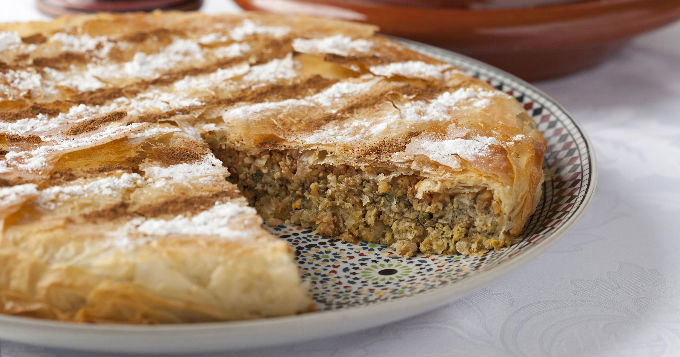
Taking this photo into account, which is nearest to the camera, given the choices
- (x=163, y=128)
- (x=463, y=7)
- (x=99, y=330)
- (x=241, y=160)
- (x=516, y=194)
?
(x=99, y=330)

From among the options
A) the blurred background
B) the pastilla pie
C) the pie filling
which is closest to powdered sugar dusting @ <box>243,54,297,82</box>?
the pastilla pie

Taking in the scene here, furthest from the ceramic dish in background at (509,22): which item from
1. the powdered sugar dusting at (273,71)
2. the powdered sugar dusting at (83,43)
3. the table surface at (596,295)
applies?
the powdered sugar dusting at (83,43)

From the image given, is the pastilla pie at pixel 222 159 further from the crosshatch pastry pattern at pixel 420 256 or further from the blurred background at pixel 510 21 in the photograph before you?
the blurred background at pixel 510 21

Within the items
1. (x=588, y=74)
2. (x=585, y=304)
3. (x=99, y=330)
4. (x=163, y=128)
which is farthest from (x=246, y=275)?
(x=588, y=74)

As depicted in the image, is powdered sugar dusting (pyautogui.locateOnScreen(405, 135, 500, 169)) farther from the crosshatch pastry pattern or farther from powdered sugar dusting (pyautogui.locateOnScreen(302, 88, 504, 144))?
the crosshatch pastry pattern

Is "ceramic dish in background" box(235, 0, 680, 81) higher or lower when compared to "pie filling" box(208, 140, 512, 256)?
higher

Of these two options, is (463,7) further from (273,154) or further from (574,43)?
(273,154)

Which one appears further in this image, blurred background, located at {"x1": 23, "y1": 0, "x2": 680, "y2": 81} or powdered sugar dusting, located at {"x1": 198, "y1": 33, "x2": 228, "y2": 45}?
blurred background, located at {"x1": 23, "y1": 0, "x2": 680, "y2": 81}

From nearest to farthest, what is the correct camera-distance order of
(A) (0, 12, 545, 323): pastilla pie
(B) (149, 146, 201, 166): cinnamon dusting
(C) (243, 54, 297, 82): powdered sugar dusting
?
(A) (0, 12, 545, 323): pastilla pie
(B) (149, 146, 201, 166): cinnamon dusting
(C) (243, 54, 297, 82): powdered sugar dusting
